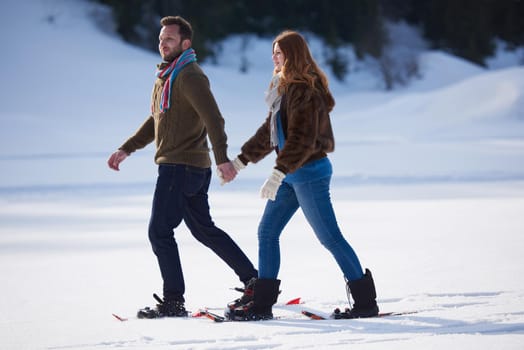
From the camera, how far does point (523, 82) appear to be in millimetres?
22359

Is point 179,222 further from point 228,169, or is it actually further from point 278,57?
point 278,57

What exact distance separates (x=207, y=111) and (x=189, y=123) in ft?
0.52

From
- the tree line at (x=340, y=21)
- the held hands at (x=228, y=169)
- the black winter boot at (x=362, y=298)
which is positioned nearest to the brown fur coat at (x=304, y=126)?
the held hands at (x=228, y=169)

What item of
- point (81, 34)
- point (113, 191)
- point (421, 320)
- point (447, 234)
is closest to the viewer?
point (421, 320)

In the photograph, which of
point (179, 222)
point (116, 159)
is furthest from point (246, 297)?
point (116, 159)

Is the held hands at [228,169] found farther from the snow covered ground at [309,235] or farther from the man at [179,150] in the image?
the snow covered ground at [309,235]

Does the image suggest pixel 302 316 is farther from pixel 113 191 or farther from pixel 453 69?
pixel 453 69

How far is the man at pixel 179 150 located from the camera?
14.0ft

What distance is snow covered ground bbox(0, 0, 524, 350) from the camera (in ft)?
12.6

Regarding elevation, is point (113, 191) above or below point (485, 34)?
below

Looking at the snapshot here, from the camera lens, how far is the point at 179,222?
4383mm

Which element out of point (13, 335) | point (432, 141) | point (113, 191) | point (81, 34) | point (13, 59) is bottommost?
point (13, 335)

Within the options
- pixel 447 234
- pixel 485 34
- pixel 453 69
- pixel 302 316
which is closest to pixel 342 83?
pixel 453 69

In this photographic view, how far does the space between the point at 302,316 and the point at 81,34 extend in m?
31.3
